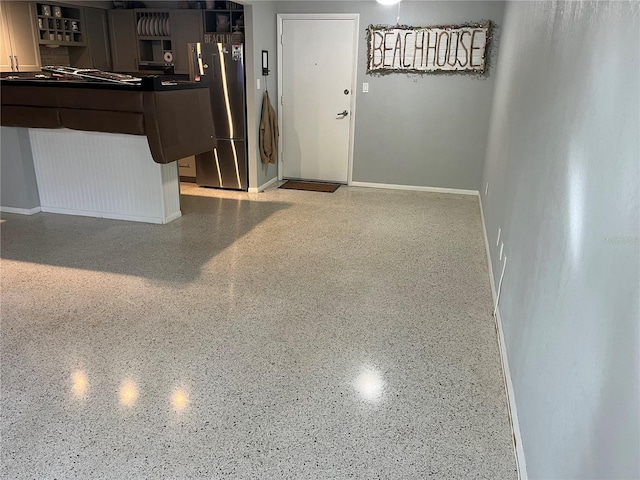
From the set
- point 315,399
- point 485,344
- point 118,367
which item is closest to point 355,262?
point 485,344

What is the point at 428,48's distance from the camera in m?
5.31

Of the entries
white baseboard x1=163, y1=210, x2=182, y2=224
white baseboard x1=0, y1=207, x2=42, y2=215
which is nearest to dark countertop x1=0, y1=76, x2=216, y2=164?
white baseboard x1=163, y1=210, x2=182, y2=224

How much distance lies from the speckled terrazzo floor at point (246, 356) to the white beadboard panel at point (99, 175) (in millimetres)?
274

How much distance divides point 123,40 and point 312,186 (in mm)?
3384

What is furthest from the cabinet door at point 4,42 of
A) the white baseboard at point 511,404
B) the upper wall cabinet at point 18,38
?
the white baseboard at point 511,404

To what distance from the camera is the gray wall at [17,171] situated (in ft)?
14.3

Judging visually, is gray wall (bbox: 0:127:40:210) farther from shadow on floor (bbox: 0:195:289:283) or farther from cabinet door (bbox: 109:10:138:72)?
cabinet door (bbox: 109:10:138:72)

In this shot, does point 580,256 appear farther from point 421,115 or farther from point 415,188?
point 415,188

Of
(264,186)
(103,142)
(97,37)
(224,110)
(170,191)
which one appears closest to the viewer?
(103,142)

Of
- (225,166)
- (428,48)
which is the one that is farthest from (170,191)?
(428,48)

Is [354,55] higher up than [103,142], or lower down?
higher up

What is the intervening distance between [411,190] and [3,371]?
15.4ft

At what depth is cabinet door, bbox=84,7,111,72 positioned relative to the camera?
21.0ft

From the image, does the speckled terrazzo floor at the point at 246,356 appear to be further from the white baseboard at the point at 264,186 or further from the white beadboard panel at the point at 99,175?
the white baseboard at the point at 264,186
